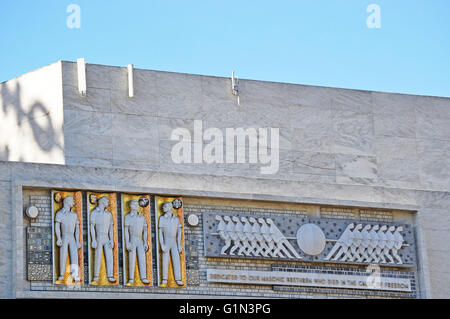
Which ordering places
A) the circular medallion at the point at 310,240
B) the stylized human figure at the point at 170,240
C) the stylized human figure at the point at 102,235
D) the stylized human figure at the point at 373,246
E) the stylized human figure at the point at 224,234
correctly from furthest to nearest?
the stylized human figure at the point at 373,246
the circular medallion at the point at 310,240
the stylized human figure at the point at 224,234
the stylized human figure at the point at 170,240
the stylized human figure at the point at 102,235

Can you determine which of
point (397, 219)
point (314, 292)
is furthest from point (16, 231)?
point (397, 219)

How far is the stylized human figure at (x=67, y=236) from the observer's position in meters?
28.0

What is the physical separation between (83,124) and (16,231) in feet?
11.6

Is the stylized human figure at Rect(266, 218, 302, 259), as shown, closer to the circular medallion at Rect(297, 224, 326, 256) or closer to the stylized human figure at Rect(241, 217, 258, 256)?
the circular medallion at Rect(297, 224, 326, 256)

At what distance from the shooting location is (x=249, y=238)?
29.7 metres

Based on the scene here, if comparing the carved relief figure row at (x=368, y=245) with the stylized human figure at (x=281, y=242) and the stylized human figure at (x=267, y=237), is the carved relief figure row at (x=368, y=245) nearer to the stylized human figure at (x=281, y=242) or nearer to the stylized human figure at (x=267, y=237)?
the stylized human figure at (x=281, y=242)


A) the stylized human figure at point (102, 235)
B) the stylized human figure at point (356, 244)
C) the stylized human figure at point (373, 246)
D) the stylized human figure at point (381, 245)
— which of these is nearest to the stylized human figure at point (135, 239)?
the stylized human figure at point (102, 235)

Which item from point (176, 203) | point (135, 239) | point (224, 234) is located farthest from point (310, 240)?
point (135, 239)

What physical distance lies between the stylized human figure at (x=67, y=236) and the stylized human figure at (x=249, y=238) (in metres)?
3.58

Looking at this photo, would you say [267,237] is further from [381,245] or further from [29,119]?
[29,119]

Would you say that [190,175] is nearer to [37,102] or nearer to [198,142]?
[198,142]

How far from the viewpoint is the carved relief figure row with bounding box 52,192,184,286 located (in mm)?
28062

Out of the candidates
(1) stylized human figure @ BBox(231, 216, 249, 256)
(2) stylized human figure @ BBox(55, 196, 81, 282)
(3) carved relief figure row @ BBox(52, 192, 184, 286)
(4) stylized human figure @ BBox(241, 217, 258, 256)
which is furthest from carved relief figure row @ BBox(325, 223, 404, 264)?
(2) stylized human figure @ BBox(55, 196, 81, 282)

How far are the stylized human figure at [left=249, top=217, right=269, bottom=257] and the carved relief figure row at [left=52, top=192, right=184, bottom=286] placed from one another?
161 centimetres
